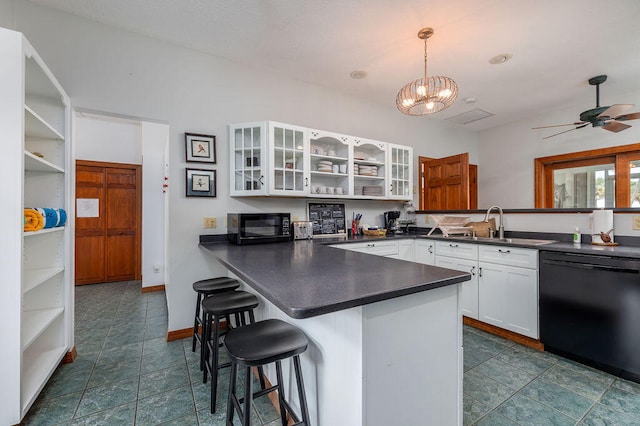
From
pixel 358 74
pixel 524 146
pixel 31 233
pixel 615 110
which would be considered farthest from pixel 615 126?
pixel 31 233

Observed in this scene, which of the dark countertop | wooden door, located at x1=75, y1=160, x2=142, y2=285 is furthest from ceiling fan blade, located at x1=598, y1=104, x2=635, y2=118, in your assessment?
wooden door, located at x1=75, y1=160, x2=142, y2=285

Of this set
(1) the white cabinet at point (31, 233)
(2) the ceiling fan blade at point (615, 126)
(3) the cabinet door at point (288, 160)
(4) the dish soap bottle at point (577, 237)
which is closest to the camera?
(1) the white cabinet at point (31, 233)

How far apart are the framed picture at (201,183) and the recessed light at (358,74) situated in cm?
195

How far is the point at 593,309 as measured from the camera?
2.08 m

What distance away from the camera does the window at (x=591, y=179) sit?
3.68 m

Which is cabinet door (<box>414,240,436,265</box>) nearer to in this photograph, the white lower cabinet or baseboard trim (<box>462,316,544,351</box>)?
the white lower cabinet

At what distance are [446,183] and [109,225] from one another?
18.2 ft

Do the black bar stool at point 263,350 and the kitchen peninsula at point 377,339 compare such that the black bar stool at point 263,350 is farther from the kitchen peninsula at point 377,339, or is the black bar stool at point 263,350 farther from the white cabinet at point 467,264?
the white cabinet at point 467,264

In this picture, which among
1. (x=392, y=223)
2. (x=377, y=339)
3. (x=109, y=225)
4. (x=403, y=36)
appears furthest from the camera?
(x=109, y=225)

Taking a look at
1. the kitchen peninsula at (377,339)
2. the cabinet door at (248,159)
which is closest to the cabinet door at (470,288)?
the kitchen peninsula at (377,339)

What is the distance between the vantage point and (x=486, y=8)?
85.0 inches

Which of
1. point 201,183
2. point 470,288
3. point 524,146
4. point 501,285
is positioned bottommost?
point 470,288

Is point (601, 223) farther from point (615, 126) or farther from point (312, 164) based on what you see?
point (312, 164)

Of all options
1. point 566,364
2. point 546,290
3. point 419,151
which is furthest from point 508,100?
point 566,364
